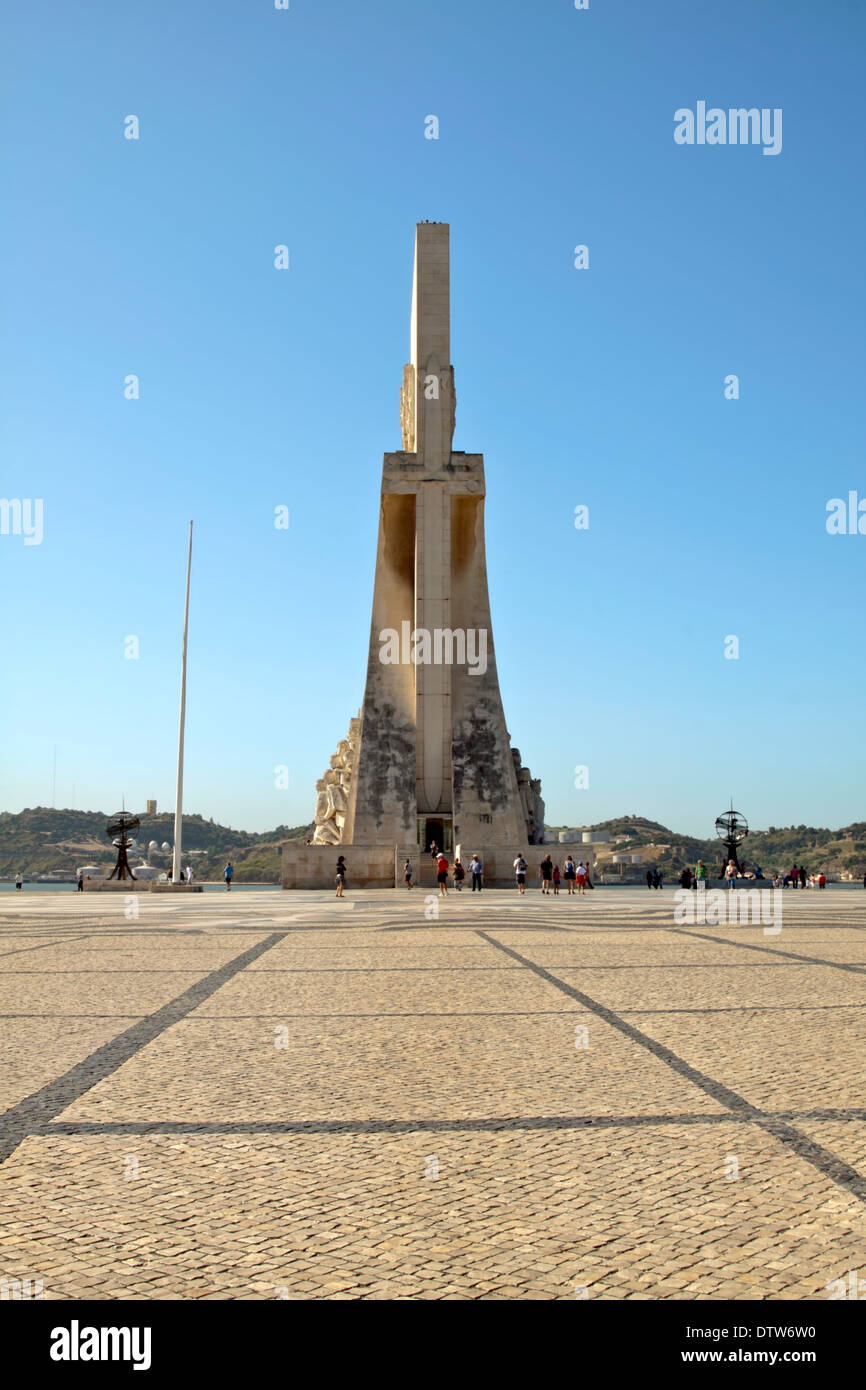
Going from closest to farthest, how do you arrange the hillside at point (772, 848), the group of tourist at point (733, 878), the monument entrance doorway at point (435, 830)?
the group of tourist at point (733, 878), the monument entrance doorway at point (435, 830), the hillside at point (772, 848)

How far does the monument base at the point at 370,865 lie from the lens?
1123 inches

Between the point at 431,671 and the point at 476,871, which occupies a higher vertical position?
the point at 431,671

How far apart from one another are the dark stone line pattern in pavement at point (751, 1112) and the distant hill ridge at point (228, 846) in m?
63.4

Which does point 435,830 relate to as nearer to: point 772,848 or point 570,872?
point 570,872

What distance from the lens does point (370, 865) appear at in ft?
97.0

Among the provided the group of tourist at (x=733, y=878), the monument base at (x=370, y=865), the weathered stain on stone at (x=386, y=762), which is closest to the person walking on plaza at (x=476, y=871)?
the monument base at (x=370, y=865)

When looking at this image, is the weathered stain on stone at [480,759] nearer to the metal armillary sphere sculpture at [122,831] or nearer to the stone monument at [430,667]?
the stone monument at [430,667]

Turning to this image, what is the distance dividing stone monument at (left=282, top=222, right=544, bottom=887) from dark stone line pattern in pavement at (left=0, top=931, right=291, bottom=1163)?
23939 mm

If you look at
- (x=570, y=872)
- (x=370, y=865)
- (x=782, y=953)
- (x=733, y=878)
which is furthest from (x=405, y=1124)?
(x=733, y=878)

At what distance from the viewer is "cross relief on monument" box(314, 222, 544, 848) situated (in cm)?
3209

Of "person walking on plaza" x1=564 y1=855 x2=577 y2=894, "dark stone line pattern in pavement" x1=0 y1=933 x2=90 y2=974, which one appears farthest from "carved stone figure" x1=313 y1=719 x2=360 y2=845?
"dark stone line pattern in pavement" x1=0 y1=933 x2=90 y2=974

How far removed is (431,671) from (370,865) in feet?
22.3
